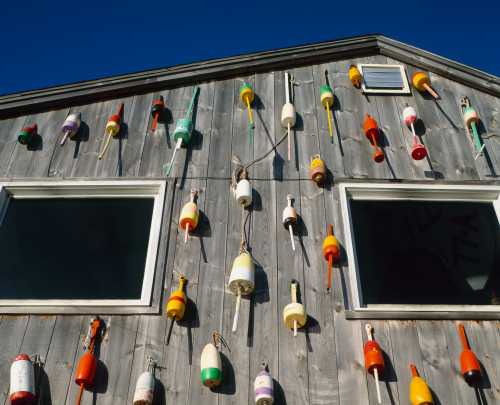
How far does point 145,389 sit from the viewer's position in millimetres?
3182

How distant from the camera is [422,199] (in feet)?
15.0

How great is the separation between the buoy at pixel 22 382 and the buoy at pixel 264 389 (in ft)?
4.20

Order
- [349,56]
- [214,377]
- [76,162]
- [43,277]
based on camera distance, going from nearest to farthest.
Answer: [214,377] < [43,277] < [76,162] < [349,56]

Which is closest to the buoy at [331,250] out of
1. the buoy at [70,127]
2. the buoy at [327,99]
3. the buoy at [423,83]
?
the buoy at [327,99]

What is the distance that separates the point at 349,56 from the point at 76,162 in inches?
120

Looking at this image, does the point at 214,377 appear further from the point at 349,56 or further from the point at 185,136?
the point at 349,56

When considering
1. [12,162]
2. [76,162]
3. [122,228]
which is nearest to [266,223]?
[122,228]

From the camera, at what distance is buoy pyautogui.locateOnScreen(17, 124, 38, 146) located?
16.0ft

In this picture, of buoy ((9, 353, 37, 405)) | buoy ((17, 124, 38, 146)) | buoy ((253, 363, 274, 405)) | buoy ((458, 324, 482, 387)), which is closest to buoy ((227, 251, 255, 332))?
buoy ((253, 363, 274, 405))

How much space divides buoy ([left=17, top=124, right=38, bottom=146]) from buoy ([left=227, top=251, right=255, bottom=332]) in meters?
2.34

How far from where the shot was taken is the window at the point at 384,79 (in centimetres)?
549

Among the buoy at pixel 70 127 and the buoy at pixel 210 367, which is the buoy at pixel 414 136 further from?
the buoy at pixel 70 127

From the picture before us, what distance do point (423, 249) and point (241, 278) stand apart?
1574 millimetres

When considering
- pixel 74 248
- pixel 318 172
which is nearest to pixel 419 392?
pixel 318 172
